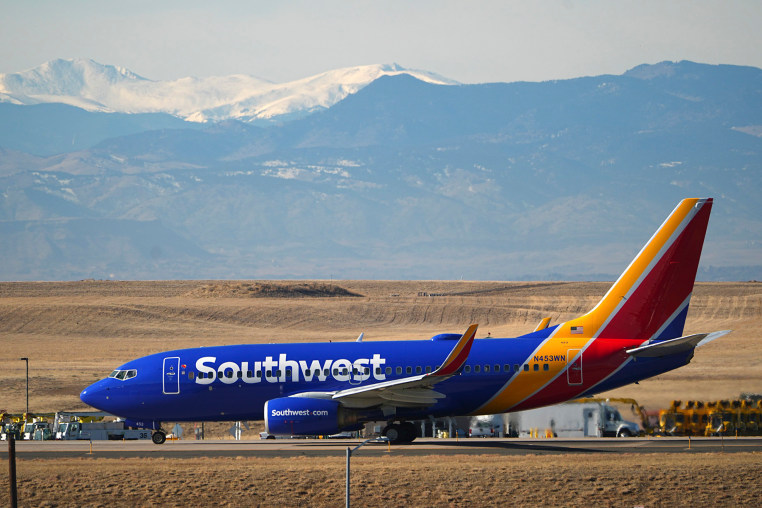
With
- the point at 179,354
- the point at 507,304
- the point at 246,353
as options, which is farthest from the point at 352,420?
the point at 507,304

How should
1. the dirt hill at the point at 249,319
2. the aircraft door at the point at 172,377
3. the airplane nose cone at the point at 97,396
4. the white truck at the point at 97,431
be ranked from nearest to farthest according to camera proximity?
1. the aircraft door at the point at 172,377
2. the airplane nose cone at the point at 97,396
3. the white truck at the point at 97,431
4. the dirt hill at the point at 249,319

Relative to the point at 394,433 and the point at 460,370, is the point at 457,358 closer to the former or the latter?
the point at 460,370

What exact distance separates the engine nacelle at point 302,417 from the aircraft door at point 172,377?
171 inches

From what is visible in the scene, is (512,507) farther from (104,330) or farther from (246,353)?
(104,330)

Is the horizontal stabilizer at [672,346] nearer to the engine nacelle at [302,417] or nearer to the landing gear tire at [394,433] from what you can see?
the landing gear tire at [394,433]

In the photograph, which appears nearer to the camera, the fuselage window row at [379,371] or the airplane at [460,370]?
the airplane at [460,370]

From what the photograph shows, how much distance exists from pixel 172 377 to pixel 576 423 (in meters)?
16.6

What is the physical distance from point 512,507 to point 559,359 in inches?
384

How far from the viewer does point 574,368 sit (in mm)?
40812

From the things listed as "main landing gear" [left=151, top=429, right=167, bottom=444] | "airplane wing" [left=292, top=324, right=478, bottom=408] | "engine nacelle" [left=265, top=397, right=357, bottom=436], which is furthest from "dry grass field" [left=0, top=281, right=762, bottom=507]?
"main landing gear" [left=151, top=429, right=167, bottom=444]

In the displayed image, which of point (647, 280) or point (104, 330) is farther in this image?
point (104, 330)

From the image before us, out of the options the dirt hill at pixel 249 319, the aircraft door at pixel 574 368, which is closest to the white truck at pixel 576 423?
the dirt hill at pixel 249 319

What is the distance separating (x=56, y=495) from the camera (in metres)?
33.2

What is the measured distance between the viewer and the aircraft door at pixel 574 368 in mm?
40812
